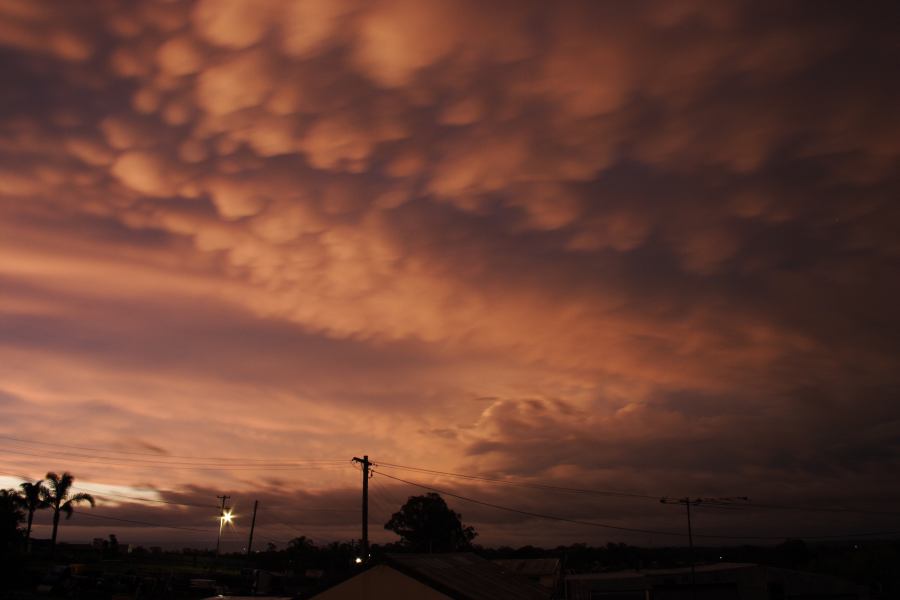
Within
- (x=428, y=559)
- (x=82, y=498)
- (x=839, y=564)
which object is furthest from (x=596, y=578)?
(x=82, y=498)

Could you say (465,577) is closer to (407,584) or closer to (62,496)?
(407,584)

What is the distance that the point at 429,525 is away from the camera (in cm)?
10506

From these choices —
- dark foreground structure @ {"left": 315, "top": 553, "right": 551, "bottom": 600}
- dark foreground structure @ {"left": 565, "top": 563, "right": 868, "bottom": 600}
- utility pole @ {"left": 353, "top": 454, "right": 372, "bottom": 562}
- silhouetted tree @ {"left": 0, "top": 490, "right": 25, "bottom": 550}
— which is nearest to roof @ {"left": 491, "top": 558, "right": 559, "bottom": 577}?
dark foreground structure @ {"left": 565, "top": 563, "right": 868, "bottom": 600}

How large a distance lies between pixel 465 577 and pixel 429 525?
280ft

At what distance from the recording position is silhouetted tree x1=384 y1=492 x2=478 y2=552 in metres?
105

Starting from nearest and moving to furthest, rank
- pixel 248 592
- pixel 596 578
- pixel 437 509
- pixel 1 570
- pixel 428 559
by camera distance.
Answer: pixel 428 559, pixel 1 570, pixel 596 578, pixel 248 592, pixel 437 509

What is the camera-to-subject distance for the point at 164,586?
57.2 meters

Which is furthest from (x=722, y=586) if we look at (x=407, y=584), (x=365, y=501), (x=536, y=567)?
(x=407, y=584)

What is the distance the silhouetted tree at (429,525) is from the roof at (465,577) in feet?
251

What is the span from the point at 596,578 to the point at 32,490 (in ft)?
237

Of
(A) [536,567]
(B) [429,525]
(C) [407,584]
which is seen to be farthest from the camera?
(B) [429,525]

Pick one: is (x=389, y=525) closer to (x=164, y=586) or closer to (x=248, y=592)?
(x=248, y=592)

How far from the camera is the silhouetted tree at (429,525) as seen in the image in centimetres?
10456

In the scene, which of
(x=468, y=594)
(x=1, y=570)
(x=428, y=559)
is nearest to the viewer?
(x=468, y=594)
